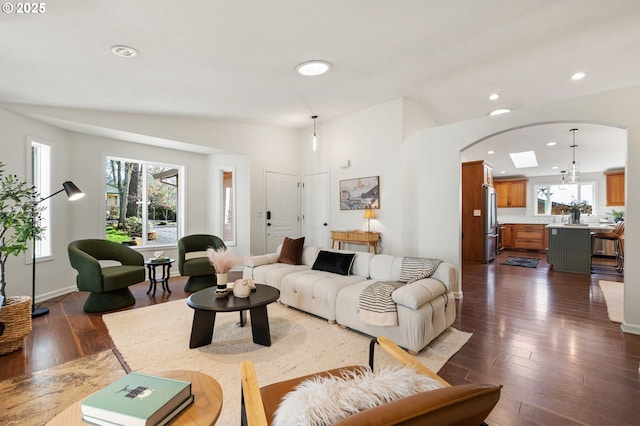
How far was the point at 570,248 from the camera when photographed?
585cm

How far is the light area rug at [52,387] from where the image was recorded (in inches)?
71.1

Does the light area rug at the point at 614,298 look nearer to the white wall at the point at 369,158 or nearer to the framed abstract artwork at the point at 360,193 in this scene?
the white wall at the point at 369,158

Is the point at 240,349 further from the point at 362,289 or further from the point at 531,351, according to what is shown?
the point at 531,351

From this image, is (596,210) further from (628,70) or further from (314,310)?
(314,310)

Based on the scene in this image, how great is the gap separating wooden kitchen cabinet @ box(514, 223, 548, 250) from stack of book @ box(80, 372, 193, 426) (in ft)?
34.4

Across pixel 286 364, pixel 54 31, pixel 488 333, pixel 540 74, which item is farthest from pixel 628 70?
pixel 54 31

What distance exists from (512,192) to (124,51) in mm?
11068

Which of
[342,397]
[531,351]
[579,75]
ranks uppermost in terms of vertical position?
[579,75]

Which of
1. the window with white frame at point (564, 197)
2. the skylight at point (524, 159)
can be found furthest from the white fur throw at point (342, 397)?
the window with white frame at point (564, 197)

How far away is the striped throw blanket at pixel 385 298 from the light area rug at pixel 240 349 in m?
0.28

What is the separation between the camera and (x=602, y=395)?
1.97 meters

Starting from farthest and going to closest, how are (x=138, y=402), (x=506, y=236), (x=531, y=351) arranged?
(x=506, y=236)
(x=531, y=351)
(x=138, y=402)

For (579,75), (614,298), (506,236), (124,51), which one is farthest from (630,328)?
(506,236)

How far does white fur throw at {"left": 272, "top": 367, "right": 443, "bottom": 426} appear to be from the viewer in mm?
806
